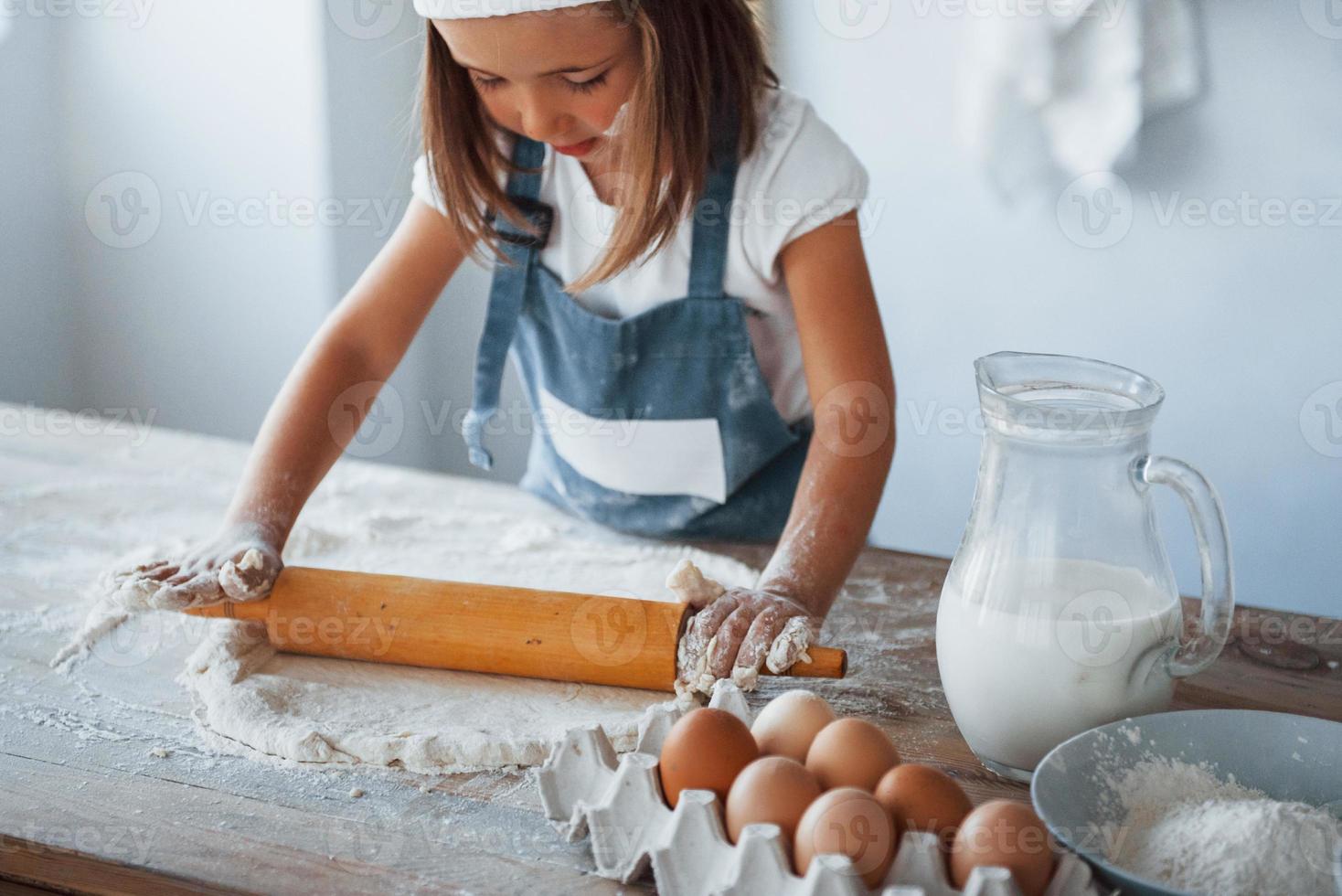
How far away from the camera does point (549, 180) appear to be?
1.41m

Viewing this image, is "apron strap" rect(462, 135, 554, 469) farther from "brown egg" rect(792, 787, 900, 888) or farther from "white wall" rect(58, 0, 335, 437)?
"white wall" rect(58, 0, 335, 437)

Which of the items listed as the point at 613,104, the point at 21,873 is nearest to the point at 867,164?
the point at 613,104

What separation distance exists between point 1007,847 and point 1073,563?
0.65 feet

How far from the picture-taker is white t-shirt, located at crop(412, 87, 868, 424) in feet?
4.09

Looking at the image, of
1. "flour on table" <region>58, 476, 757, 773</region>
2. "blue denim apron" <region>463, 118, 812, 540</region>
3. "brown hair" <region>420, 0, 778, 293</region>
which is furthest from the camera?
"blue denim apron" <region>463, 118, 812, 540</region>

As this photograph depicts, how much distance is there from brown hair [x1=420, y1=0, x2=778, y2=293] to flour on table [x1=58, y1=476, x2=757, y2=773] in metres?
0.29

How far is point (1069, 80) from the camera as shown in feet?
7.84

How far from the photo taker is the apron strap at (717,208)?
4.20 feet

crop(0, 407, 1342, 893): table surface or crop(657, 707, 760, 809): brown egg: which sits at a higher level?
crop(657, 707, 760, 809): brown egg

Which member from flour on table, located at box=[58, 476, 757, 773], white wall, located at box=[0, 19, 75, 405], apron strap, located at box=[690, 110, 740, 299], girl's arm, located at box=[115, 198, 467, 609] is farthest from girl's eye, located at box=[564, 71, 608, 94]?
white wall, located at box=[0, 19, 75, 405]

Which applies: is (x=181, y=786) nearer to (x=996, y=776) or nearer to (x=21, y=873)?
(x=21, y=873)

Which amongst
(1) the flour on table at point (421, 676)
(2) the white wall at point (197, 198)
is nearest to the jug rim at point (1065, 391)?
(1) the flour on table at point (421, 676)

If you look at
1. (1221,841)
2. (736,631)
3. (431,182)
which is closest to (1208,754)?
(1221,841)

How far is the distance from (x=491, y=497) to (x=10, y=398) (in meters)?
1.88
